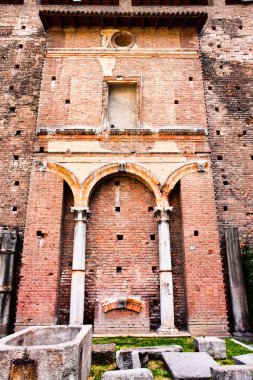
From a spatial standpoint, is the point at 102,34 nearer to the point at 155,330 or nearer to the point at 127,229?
the point at 127,229

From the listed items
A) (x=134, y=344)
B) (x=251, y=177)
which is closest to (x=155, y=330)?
(x=134, y=344)

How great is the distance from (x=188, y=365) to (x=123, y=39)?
1177 centimetres

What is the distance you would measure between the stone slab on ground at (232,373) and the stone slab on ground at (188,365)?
41cm

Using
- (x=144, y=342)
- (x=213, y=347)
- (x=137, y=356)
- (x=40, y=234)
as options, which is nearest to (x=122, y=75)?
(x=40, y=234)

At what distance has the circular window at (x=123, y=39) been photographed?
12796 mm

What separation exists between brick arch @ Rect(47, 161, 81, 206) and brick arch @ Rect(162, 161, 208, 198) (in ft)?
8.88

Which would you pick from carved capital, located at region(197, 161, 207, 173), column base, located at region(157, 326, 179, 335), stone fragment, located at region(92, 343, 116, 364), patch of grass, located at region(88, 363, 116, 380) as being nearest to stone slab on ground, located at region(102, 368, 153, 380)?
patch of grass, located at region(88, 363, 116, 380)

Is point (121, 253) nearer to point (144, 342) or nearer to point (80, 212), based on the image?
point (80, 212)

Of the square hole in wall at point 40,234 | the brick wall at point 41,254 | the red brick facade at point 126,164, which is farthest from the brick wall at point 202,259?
the square hole in wall at point 40,234

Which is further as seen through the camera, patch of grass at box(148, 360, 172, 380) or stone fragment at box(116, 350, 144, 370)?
stone fragment at box(116, 350, 144, 370)

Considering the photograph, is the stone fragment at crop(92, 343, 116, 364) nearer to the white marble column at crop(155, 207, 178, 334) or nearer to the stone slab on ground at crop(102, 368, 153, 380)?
the stone slab on ground at crop(102, 368, 153, 380)

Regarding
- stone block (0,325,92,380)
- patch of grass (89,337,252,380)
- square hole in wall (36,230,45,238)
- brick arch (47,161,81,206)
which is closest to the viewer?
stone block (0,325,92,380)

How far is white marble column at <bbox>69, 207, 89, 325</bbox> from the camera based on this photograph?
29.7 ft

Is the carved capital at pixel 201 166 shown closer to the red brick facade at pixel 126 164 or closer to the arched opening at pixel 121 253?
the red brick facade at pixel 126 164
